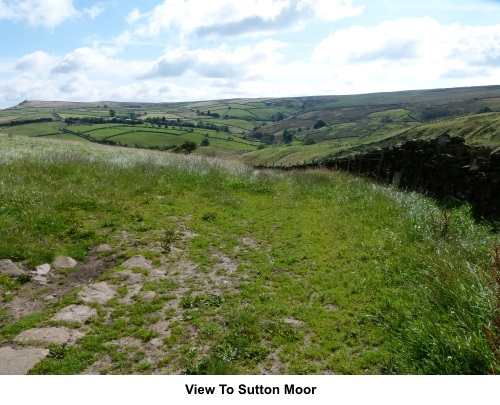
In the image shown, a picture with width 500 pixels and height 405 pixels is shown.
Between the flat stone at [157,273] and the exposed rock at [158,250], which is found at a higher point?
the exposed rock at [158,250]

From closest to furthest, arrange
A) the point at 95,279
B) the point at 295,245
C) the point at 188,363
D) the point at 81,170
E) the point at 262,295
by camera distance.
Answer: the point at 188,363 < the point at 262,295 < the point at 95,279 < the point at 295,245 < the point at 81,170

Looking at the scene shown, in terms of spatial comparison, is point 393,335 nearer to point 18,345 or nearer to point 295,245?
point 295,245

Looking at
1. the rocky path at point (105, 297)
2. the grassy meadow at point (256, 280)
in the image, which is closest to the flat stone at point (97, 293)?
the rocky path at point (105, 297)

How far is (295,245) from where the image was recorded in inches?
370

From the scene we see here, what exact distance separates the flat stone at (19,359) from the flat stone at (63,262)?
120 inches

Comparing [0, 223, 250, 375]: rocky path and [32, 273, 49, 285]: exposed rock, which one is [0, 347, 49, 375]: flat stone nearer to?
[0, 223, 250, 375]: rocky path

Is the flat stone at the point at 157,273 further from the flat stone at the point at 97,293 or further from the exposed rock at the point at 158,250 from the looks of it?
the exposed rock at the point at 158,250

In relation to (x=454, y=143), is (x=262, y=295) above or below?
below

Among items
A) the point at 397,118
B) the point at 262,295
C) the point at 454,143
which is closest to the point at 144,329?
the point at 262,295

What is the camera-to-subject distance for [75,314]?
226 inches

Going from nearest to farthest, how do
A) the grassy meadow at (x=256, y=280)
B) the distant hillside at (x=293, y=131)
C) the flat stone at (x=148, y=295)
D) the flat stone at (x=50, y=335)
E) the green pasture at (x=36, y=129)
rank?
the grassy meadow at (x=256, y=280), the flat stone at (x=50, y=335), the flat stone at (x=148, y=295), the distant hillside at (x=293, y=131), the green pasture at (x=36, y=129)

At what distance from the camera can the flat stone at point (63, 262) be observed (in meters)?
7.64

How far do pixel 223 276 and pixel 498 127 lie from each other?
7669cm

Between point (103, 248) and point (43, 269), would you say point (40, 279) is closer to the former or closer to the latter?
point (43, 269)
